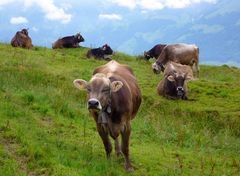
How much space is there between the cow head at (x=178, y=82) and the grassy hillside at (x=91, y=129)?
425mm

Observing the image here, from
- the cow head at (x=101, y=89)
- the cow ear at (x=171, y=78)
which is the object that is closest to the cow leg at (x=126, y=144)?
the cow head at (x=101, y=89)

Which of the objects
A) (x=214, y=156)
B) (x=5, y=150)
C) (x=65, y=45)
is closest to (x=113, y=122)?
(x=5, y=150)

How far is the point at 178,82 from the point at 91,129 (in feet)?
22.1

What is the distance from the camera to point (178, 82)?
18.6 metres

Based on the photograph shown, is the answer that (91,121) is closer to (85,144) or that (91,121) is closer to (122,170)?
(85,144)

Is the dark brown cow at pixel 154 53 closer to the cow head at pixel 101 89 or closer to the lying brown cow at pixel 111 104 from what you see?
the lying brown cow at pixel 111 104

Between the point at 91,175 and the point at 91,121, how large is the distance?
4649 millimetres

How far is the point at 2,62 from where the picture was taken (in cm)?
1938

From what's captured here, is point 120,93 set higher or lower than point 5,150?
higher

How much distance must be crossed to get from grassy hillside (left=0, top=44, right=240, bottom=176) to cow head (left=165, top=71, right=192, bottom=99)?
425 mm

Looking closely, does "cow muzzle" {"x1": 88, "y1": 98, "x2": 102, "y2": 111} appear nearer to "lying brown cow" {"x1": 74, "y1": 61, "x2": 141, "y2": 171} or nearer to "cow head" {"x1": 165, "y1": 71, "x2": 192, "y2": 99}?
"lying brown cow" {"x1": 74, "y1": 61, "x2": 141, "y2": 171}

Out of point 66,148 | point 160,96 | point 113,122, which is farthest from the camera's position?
point 160,96

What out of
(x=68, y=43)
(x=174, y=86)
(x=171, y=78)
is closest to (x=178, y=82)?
(x=174, y=86)

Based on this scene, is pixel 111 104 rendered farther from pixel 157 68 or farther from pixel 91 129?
pixel 157 68
